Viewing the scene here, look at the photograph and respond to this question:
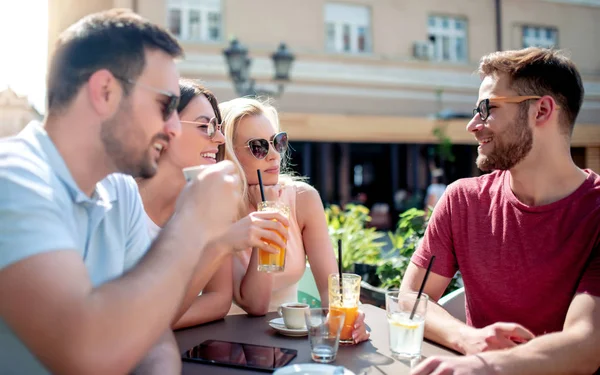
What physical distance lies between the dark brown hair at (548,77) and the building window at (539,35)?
1527 centimetres

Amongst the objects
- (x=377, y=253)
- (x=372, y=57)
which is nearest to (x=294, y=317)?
(x=377, y=253)

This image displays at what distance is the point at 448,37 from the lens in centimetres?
1547

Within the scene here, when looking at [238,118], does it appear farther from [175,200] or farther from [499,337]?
[499,337]

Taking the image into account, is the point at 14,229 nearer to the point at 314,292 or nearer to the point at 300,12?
the point at 314,292

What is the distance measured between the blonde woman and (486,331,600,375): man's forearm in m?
1.17

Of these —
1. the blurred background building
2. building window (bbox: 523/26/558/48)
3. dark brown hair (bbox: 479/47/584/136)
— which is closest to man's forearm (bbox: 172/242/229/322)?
dark brown hair (bbox: 479/47/584/136)

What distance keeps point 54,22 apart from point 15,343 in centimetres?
160

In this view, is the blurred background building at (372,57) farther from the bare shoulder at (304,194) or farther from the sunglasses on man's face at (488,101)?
the sunglasses on man's face at (488,101)

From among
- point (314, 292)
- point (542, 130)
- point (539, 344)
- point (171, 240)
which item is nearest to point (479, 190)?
point (542, 130)

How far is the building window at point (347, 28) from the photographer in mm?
14203

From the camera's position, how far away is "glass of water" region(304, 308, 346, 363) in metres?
1.72

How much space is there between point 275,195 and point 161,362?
120 centimetres

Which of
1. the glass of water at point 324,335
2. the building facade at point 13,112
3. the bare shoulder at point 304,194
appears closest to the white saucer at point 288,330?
the glass of water at point 324,335

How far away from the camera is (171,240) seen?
1361 mm
